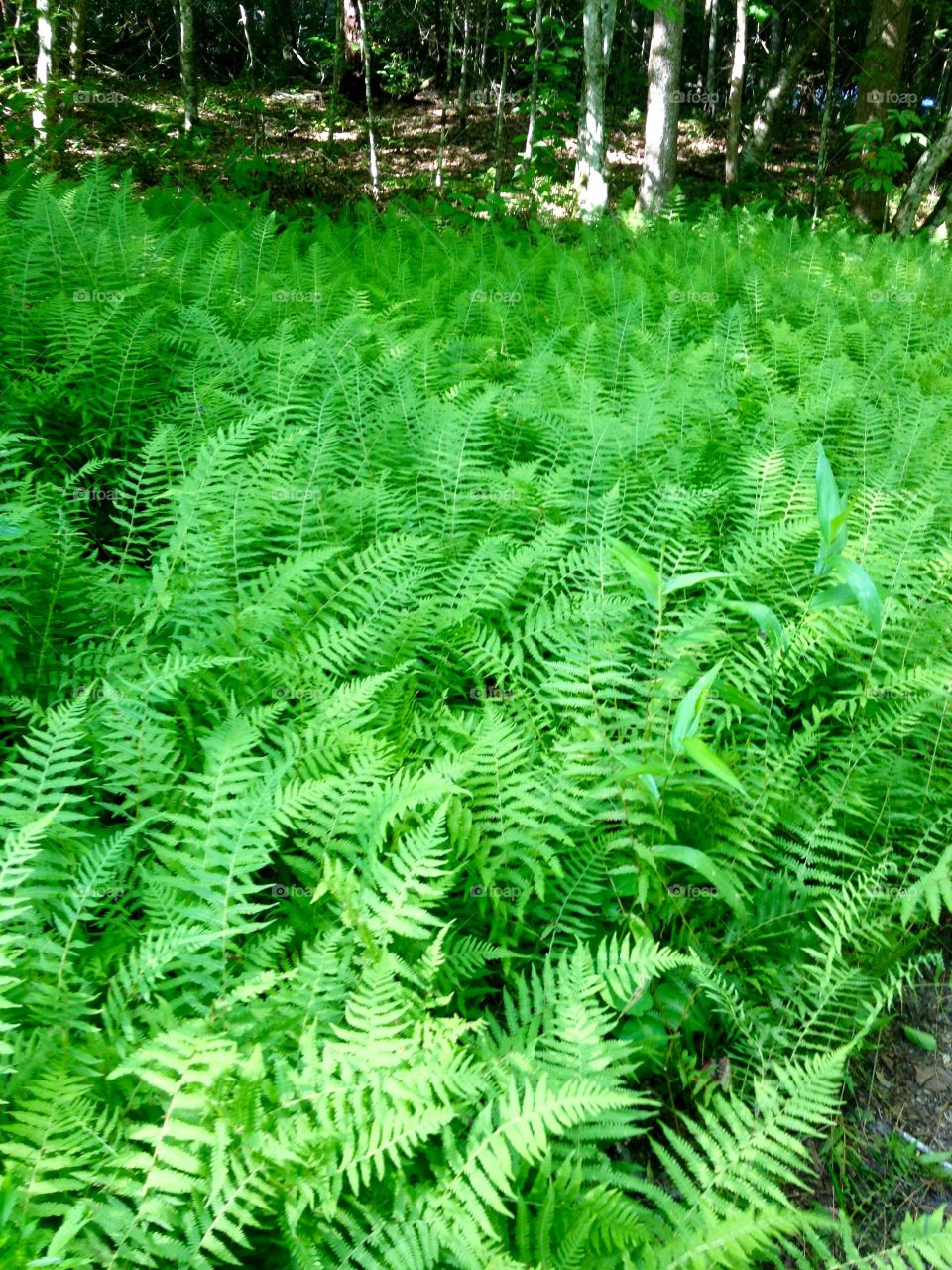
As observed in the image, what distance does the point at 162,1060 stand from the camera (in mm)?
1499

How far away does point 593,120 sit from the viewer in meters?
9.09

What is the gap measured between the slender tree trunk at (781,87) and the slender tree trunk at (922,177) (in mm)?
4531

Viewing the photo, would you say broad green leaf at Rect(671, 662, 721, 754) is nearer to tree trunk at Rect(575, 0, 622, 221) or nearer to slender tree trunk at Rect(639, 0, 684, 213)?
tree trunk at Rect(575, 0, 622, 221)

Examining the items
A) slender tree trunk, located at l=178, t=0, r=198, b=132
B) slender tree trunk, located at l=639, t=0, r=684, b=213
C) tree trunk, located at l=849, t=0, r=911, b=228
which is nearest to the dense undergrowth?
slender tree trunk, located at l=178, t=0, r=198, b=132

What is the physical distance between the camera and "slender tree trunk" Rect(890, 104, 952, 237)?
10.4 meters

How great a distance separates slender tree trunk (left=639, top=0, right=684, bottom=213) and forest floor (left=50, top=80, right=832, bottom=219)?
40cm

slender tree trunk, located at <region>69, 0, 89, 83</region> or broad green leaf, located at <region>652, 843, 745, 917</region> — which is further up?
slender tree trunk, located at <region>69, 0, 89, 83</region>

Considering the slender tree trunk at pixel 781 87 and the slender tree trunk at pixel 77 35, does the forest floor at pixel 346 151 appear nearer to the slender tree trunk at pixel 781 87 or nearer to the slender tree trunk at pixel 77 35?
the slender tree trunk at pixel 77 35

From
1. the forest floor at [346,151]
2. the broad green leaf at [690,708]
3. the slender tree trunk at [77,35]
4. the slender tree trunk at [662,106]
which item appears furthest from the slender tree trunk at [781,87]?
the broad green leaf at [690,708]

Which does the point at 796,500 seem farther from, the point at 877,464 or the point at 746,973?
the point at 746,973

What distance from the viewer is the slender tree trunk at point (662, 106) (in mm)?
9508

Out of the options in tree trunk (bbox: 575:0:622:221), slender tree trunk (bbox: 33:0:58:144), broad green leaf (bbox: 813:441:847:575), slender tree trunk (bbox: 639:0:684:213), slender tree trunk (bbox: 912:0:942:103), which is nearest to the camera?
broad green leaf (bbox: 813:441:847:575)

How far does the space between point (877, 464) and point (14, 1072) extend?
442 cm

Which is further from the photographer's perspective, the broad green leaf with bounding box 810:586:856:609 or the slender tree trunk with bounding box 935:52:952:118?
the slender tree trunk with bounding box 935:52:952:118
